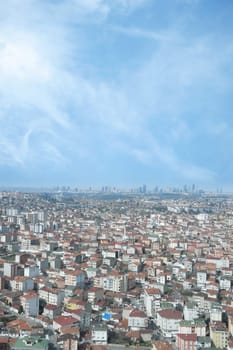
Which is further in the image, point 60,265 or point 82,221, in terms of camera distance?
point 82,221

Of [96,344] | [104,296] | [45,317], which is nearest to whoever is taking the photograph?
[96,344]

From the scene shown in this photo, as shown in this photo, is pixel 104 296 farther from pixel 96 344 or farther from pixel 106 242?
pixel 106 242

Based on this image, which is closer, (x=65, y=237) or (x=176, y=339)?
(x=176, y=339)

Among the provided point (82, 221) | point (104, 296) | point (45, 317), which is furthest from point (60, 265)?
point (82, 221)

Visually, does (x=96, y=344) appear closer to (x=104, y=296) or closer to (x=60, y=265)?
(x=104, y=296)

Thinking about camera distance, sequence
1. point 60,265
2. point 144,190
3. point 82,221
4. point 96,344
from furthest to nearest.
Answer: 1. point 144,190
2. point 82,221
3. point 60,265
4. point 96,344

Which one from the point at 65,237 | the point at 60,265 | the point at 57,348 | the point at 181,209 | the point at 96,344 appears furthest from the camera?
the point at 181,209

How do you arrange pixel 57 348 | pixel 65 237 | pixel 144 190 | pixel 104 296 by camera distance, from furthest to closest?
pixel 144 190 → pixel 65 237 → pixel 104 296 → pixel 57 348

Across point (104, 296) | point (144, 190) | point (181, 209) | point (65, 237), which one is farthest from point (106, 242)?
point (144, 190)
